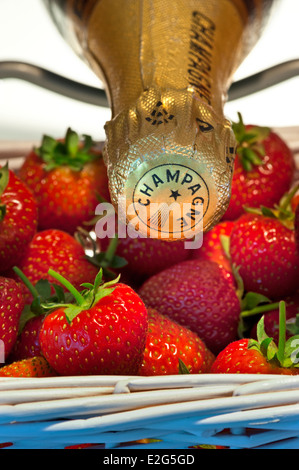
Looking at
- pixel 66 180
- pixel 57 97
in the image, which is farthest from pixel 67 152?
pixel 57 97

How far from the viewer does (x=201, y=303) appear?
0.56m

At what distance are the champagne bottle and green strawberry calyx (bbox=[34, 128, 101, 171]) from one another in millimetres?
122

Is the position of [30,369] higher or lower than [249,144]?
lower

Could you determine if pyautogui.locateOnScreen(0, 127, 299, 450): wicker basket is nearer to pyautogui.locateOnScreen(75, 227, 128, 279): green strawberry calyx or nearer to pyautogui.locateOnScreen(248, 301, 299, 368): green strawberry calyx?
pyautogui.locateOnScreen(248, 301, 299, 368): green strawberry calyx

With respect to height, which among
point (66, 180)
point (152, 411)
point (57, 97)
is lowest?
point (152, 411)

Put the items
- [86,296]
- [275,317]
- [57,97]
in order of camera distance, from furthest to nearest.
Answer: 1. [57,97]
2. [275,317]
3. [86,296]

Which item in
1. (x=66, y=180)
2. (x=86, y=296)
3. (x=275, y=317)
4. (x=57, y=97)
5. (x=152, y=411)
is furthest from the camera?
(x=57, y=97)

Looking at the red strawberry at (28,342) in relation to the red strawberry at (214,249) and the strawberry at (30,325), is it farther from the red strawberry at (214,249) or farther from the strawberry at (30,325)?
the red strawberry at (214,249)

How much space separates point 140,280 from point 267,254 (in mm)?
143

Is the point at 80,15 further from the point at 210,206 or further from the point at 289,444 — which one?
the point at 289,444

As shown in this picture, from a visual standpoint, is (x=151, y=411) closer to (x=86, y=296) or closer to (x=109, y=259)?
(x=86, y=296)

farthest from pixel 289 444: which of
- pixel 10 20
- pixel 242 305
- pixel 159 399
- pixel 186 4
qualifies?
pixel 10 20
